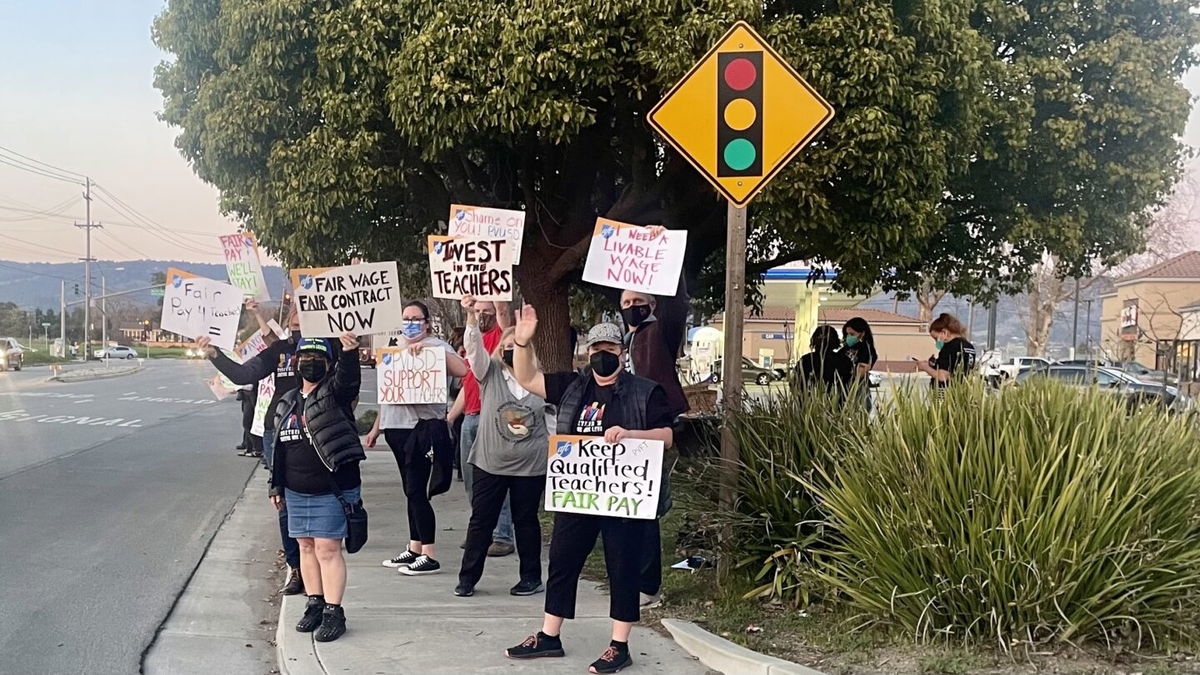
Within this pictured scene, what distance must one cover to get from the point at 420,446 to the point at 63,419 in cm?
1623

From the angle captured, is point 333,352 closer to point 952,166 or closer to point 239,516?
point 239,516

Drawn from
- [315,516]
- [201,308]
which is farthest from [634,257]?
[201,308]

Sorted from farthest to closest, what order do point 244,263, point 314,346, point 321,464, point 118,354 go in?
point 118,354, point 244,263, point 314,346, point 321,464

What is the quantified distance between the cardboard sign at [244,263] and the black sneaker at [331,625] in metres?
3.30

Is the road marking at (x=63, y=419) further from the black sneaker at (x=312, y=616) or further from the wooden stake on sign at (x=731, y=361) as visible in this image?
the wooden stake on sign at (x=731, y=361)

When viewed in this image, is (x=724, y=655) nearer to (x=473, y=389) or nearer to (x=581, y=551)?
(x=581, y=551)

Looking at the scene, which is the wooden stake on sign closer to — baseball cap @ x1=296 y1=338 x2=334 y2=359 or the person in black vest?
the person in black vest

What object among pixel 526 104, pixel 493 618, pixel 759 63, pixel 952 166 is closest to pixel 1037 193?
pixel 952 166

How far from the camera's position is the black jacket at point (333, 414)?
5645 millimetres

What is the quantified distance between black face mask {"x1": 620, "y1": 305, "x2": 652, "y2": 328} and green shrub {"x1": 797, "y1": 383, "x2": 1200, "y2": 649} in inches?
72.6

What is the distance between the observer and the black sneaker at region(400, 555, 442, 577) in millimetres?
7441

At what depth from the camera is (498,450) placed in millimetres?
6641

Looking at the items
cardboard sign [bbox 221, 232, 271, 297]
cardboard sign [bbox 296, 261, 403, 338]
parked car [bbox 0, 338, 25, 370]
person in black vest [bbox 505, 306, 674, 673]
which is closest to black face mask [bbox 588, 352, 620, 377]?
person in black vest [bbox 505, 306, 674, 673]

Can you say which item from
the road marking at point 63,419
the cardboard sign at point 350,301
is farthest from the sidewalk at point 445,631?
the road marking at point 63,419
